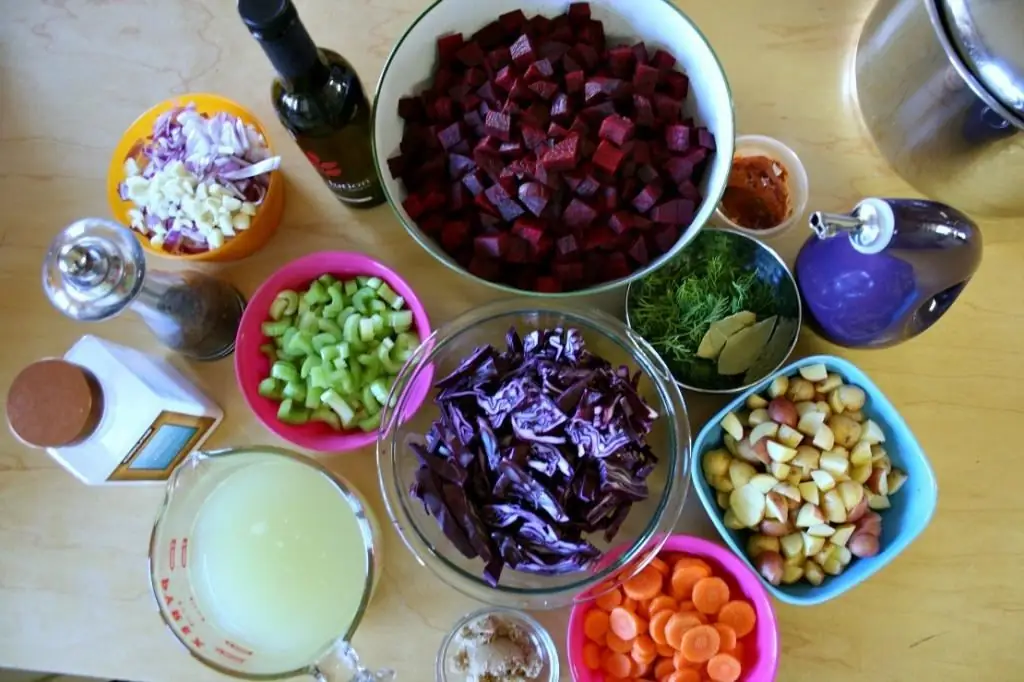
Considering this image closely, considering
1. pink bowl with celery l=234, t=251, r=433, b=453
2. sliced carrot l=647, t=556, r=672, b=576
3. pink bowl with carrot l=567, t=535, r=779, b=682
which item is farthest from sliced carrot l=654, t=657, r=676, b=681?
pink bowl with celery l=234, t=251, r=433, b=453

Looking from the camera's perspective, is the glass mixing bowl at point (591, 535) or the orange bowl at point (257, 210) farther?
the orange bowl at point (257, 210)

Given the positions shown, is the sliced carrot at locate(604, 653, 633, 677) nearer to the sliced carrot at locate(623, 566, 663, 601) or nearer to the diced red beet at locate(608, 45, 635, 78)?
the sliced carrot at locate(623, 566, 663, 601)

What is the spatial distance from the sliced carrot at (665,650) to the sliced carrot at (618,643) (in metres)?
0.03

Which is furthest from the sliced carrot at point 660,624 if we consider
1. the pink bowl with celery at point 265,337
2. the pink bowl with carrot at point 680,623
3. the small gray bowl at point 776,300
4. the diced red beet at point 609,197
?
the diced red beet at point 609,197

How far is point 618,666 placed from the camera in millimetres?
968

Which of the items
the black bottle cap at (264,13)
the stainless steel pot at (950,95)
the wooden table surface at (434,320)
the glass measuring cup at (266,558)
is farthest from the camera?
the wooden table surface at (434,320)

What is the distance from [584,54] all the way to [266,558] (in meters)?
0.71

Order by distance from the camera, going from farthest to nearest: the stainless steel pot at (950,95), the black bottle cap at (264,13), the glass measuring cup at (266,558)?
the glass measuring cup at (266,558) → the stainless steel pot at (950,95) → the black bottle cap at (264,13)

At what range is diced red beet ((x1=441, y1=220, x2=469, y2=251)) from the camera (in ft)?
3.12

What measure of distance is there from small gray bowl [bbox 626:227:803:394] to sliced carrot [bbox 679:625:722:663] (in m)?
0.28

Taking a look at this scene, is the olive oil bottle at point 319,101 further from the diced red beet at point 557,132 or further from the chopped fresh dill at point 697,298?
the chopped fresh dill at point 697,298

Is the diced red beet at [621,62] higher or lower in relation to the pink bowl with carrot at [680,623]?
higher

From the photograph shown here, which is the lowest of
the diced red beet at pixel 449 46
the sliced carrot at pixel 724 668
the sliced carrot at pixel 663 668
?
the sliced carrot at pixel 663 668

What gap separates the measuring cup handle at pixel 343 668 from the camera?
35.7 inches
